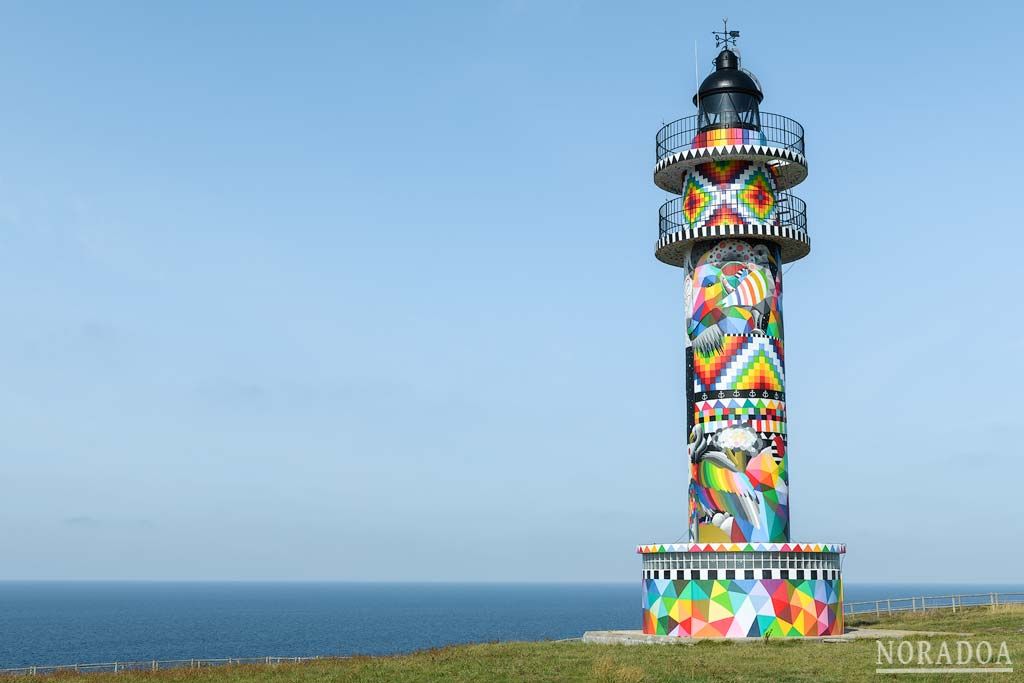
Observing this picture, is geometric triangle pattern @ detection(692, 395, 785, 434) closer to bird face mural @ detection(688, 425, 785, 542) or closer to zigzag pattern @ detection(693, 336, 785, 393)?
bird face mural @ detection(688, 425, 785, 542)

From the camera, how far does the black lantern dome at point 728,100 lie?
46.4m

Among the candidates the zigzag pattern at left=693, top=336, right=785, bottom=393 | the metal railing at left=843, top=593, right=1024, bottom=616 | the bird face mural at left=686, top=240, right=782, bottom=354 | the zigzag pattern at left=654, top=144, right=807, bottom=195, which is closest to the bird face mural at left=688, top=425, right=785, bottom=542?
the zigzag pattern at left=693, top=336, right=785, bottom=393

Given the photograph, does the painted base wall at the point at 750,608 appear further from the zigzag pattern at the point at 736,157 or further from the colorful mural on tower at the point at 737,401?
the zigzag pattern at the point at 736,157

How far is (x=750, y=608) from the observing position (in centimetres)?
4066

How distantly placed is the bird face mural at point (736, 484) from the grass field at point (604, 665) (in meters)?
5.15

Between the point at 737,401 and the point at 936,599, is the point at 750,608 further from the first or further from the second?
the point at 936,599

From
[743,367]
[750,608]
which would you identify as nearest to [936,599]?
[750,608]

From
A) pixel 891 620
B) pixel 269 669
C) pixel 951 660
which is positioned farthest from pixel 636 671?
pixel 891 620

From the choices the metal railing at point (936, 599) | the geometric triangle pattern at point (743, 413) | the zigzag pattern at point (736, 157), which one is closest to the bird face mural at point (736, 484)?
the geometric triangle pattern at point (743, 413)

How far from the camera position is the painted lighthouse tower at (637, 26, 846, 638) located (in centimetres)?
4094

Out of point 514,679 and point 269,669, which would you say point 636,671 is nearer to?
point 514,679

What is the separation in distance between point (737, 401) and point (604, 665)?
15262 mm

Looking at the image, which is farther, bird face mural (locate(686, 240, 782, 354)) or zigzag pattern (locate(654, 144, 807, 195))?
→ zigzag pattern (locate(654, 144, 807, 195))

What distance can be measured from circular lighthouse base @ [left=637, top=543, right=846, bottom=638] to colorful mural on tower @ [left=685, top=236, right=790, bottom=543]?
66.7 inches
